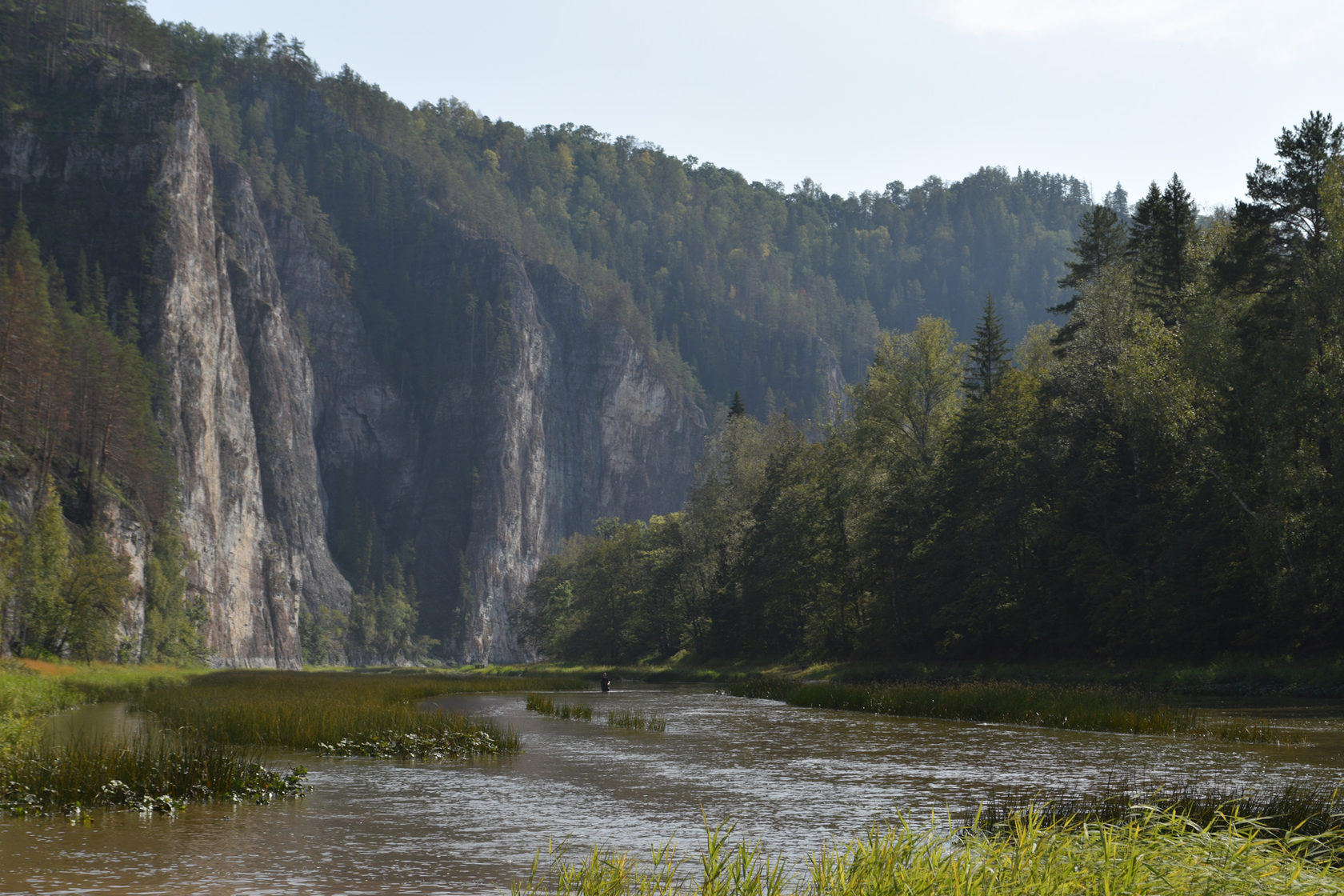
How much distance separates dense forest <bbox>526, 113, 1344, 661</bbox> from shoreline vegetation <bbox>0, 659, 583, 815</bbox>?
92.7 ft

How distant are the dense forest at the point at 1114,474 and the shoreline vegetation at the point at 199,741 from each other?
28255 mm

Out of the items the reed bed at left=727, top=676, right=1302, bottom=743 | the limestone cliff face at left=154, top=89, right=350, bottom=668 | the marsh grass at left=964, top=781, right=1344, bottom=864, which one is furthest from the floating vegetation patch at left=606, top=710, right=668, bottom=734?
the limestone cliff face at left=154, top=89, right=350, bottom=668

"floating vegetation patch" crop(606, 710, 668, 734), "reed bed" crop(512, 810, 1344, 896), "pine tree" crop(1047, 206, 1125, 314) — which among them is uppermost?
"pine tree" crop(1047, 206, 1125, 314)

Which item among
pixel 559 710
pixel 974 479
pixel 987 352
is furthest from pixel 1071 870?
pixel 987 352

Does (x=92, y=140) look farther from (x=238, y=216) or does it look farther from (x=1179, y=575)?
(x=1179, y=575)

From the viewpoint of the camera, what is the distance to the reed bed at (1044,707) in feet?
87.8

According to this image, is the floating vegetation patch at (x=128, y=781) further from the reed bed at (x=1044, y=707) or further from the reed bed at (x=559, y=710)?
the reed bed at (x=1044, y=707)

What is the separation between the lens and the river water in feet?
40.9

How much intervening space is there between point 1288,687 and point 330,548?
170583 millimetres

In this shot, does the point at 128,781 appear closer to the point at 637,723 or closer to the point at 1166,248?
the point at 637,723

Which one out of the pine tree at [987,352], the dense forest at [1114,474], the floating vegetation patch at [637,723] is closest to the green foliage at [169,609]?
the dense forest at [1114,474]

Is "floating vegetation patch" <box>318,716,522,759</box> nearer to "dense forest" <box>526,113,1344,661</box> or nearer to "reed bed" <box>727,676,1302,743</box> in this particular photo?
"reed bed" <box>727,676,1302,743</box>

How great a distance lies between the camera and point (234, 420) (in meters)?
140

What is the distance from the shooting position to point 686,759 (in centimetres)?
2394
